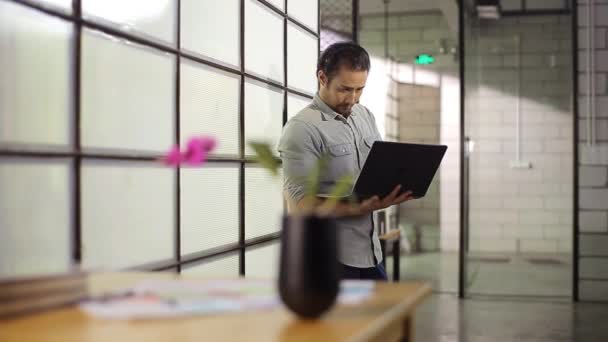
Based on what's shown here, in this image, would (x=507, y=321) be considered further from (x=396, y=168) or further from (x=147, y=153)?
(x=147, y=153)

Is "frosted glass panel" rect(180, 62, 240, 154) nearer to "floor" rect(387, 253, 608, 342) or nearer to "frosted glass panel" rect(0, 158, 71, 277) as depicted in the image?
"frosted glass panel" rect(0, 158, 71, 277)

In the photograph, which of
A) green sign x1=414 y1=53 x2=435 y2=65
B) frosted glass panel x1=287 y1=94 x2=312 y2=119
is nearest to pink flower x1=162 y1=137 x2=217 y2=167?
frosted glass panel x1=287 y1=94 x2=312 y2=119

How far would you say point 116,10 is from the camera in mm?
1935

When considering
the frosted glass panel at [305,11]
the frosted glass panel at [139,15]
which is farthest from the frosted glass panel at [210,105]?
the frosted glass panel at [305,11]

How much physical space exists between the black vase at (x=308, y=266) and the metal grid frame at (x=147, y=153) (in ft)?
2.24

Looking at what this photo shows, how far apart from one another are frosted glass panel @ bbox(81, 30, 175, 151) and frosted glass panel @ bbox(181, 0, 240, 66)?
161 mm

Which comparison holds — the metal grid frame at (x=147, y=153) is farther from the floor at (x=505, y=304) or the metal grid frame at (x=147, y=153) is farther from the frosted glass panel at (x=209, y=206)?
the floor at (x=505, y=304)

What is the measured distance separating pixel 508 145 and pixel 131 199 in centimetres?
560

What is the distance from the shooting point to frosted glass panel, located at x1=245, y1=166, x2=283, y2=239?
2.78 m

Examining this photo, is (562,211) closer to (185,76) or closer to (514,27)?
(514,27)

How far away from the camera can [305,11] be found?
349cm

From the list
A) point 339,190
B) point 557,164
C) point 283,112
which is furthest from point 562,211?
point 339,190

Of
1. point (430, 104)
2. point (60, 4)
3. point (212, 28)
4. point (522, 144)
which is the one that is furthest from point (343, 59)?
point (430, 104)

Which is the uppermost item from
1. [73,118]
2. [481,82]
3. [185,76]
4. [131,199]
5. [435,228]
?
[481,82]
